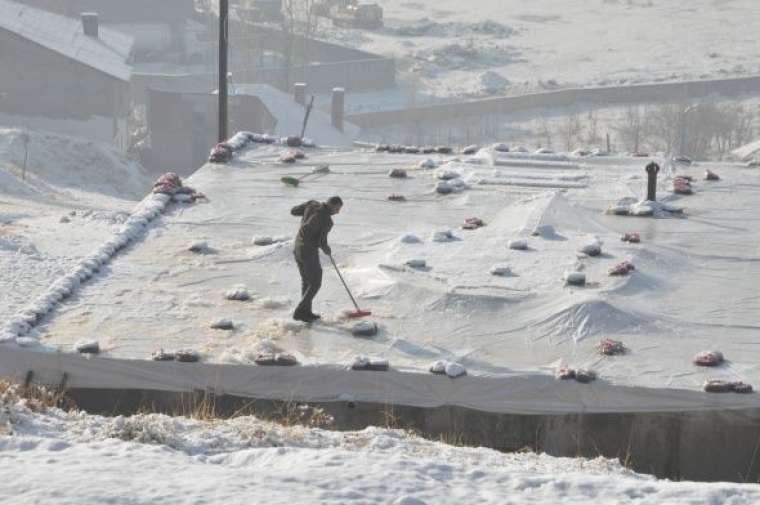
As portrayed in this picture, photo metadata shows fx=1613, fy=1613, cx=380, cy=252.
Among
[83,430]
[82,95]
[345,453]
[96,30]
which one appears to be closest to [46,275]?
[83,430]

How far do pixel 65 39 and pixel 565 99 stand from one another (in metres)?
17.5

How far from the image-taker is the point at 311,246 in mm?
14117

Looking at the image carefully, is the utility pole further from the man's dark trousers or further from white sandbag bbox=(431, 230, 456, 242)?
the man's dark trousers

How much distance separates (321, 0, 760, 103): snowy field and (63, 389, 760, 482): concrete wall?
141ft

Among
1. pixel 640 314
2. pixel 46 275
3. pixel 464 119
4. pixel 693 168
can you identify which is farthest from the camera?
pixel 464 119

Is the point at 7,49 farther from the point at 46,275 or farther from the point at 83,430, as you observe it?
the point at 83,430

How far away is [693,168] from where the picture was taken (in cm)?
2092

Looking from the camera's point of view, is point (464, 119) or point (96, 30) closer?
point (96, 30)

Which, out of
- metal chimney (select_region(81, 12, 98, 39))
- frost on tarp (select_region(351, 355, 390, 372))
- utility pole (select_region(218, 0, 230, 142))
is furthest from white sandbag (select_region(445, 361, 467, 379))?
metal chimney (select_region(81, 12, 98, 39))

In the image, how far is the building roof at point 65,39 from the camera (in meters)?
41.9

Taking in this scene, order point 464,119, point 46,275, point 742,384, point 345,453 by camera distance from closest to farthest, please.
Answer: point 345,453 < point 742,384 < point 46,275 < point 464,119

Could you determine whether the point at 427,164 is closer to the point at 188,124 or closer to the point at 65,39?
the point at 188,124

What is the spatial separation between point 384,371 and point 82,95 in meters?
30.3

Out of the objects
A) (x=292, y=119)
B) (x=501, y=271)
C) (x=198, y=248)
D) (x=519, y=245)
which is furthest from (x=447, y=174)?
(x=292, y=119)
